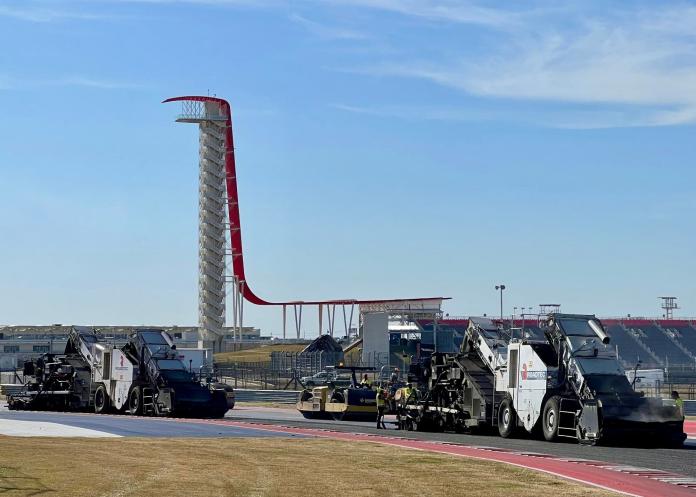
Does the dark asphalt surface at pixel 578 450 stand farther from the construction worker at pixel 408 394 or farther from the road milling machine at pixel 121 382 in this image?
the road milling machine at pixel 121 382

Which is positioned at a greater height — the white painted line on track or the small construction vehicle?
the small construction vehicle

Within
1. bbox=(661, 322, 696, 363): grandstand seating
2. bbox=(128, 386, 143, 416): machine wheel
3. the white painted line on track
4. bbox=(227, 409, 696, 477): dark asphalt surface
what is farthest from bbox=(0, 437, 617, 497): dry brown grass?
bbox=(661, 322, 696, 363): grandstand seating

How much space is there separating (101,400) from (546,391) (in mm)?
21441

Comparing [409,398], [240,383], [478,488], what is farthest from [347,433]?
[240,383]

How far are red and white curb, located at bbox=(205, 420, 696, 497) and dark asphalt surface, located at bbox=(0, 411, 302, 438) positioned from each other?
128 inches

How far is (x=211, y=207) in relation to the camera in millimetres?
120812

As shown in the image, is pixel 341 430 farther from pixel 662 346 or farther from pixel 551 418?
pixel 662 346

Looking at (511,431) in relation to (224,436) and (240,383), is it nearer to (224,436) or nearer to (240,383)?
(224,436)

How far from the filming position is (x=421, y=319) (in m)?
124

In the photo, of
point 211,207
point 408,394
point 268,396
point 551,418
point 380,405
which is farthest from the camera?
point 211,207

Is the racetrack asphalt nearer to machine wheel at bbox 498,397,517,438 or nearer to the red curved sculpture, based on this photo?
machine wheel at bbox 498,397,517,438

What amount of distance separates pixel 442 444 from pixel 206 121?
3708 inches

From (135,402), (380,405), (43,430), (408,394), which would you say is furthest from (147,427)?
(135,402)

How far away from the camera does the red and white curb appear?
20453 millimetres
